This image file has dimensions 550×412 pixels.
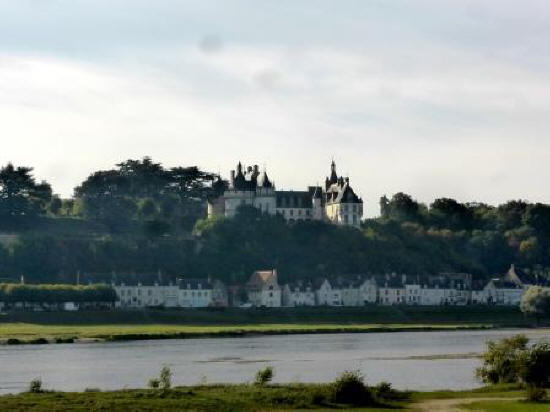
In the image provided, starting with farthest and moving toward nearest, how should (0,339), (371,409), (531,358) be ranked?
1. (0,339)
2. (531,358)
3. (371,409)

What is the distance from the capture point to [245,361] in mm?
73938

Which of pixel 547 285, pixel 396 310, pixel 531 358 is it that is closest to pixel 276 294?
pixel 396 310

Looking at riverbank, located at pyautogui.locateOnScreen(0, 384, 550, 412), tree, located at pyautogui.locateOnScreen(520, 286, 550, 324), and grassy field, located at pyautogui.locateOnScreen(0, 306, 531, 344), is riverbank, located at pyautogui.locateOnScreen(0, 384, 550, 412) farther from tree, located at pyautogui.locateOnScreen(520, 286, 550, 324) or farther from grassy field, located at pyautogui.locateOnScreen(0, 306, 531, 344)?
tree, located at pyautogui.locateOnScreen(520, 286, 550, 324)

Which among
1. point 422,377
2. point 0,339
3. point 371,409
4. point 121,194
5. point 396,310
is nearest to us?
point 371,409

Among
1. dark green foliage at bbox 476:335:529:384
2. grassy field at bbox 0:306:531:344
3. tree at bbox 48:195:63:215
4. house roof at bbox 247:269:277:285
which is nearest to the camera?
dark green foliage at bbox 476:335:529:384

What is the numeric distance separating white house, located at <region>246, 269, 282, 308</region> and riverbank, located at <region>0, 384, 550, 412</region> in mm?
85738

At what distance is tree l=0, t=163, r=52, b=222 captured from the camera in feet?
494

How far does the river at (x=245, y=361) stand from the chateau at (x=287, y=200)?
64893 millimetres

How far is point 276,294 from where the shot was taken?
139250 millimetres

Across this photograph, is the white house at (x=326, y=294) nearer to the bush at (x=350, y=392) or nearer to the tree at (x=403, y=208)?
the tree at (x=403, y=208)

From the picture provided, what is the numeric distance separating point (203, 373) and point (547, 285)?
97793 millimetres

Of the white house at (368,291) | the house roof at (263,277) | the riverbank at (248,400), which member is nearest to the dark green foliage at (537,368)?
the riverbank at (248,400)

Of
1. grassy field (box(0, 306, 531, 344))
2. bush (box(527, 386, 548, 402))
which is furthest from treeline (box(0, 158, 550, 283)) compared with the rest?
bush (box(527, 386, 548, 402))

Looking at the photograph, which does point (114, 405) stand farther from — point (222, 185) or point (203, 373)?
point (222, 185)
